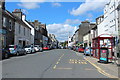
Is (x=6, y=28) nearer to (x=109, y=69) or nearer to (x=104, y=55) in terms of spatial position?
(x=104, y=55)

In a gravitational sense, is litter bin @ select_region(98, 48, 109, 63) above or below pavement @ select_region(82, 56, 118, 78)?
above

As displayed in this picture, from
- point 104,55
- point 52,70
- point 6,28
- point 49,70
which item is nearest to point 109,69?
point 104,55

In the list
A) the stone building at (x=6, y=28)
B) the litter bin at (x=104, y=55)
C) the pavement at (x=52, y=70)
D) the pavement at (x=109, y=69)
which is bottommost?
the pavement at (x=109, y=69)

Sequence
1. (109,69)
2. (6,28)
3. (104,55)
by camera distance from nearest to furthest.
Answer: (109,69), (104,55), (6,28)

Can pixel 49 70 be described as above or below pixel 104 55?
below

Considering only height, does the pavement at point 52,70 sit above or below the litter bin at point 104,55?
below

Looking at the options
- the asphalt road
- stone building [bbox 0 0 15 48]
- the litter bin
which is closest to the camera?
the asphalt road

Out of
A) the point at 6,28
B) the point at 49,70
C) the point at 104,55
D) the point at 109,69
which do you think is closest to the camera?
the point at 49,70

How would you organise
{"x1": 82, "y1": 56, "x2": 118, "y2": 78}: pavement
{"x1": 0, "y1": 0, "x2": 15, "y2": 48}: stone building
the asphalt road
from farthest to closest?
{"x1": 0, "y1": 0, "x2": 15, "y2": 48}: stone building, {"x1": 82, "y1": 56, "x2": 118, "y2": 78}: pavement, the asphalt road

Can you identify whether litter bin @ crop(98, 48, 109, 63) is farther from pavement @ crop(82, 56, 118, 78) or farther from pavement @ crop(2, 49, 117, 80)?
pavement @ crop(82, 56, 118, 78)

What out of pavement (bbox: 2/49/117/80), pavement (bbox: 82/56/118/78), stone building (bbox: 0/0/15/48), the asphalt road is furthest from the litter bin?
stone building (bbox: 0/0/15/48)

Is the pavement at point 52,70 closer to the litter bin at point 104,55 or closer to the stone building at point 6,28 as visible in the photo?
the litter bin at point 104,55

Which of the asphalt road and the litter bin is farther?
Result: the litter bin

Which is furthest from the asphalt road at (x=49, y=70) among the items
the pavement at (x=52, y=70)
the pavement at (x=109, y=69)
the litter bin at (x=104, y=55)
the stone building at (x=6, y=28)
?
the stone building at (x=6, y=28)
